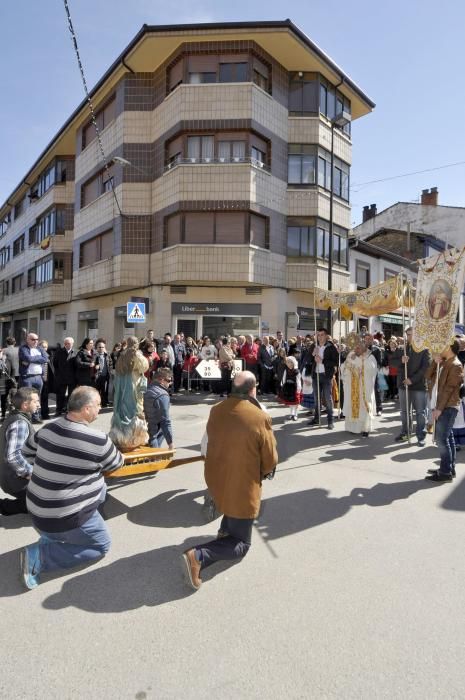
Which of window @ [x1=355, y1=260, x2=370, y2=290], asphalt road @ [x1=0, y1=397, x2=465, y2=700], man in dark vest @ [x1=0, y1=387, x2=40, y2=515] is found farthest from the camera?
window @ [x1=355, y1=260, x2=370, y2=290]

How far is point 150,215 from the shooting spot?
71.3 ft

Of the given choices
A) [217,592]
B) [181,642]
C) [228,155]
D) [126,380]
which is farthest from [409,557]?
[228,155]

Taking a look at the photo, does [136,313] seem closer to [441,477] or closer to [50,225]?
[441,477]

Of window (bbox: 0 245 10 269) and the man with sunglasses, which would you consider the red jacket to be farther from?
window (bbox: 0 245 10 269)

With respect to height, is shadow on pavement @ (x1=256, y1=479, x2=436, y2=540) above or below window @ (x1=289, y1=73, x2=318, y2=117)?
below

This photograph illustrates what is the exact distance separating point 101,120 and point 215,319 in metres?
12.4

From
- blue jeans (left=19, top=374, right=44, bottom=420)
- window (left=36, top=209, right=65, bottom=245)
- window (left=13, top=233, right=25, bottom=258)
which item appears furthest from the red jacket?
window (left=13, top=233, right=25, bottom=258)

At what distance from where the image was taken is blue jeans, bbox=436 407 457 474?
244 inches

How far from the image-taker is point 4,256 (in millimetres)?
44625

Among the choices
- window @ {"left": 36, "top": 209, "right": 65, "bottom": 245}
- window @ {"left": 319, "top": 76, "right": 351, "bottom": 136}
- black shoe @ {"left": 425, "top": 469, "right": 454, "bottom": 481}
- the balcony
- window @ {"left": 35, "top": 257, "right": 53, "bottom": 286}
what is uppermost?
window @ {"left": 319, "top": 76, "right": 351, "bottom": 136}

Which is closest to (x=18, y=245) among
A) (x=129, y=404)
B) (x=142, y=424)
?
(x=129, y=404)

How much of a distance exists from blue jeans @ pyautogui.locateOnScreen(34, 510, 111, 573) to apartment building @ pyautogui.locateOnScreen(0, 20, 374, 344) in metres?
16.6

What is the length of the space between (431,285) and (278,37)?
16877 mm

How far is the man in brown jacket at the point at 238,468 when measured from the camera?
3.56 m
